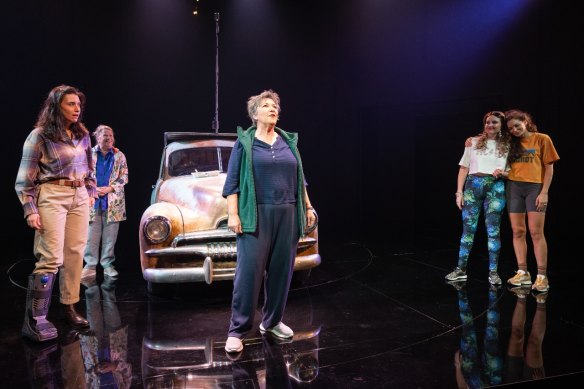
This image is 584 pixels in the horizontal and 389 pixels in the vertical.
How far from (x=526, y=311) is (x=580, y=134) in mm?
3274

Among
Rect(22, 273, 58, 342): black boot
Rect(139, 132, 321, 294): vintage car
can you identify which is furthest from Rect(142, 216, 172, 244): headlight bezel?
Rect(22, 273, 58, 342): black boot

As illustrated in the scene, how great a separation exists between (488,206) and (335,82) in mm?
4073

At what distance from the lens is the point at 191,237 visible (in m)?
3.81

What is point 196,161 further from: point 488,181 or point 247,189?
point 488,181

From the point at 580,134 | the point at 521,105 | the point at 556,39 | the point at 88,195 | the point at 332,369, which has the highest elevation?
the point at 556,39

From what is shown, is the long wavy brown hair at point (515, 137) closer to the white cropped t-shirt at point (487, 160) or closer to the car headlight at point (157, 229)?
the white cropped t-shirt at point (487, 160)

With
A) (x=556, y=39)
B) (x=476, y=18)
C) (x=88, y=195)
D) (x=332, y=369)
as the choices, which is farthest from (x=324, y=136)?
(x=332, y=369)

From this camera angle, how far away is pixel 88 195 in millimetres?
3381

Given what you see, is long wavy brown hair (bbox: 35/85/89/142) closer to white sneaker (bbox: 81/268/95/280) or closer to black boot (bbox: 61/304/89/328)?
black boot (bbox: 61/304/89/328)

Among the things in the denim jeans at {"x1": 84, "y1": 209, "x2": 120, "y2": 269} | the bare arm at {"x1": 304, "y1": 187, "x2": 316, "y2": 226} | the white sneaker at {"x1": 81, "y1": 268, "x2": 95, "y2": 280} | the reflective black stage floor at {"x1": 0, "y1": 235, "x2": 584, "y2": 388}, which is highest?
the bare arm at {"x1": 304, "y1": 187, "x2": 316, "y2": 226}

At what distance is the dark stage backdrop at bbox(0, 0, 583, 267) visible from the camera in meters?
6.12

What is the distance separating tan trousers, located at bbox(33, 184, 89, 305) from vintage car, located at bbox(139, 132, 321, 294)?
0.62 meters

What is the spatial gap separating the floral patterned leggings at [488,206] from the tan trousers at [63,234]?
3.31 metres

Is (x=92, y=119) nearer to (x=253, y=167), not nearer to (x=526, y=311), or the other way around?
(x=253, y=167)
